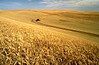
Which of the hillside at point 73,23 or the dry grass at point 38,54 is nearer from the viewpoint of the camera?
Result: the dry grass at point 38,54

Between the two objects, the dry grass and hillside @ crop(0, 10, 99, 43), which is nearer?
the dry grass

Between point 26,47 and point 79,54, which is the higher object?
point 26,47

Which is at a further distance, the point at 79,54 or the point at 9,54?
the point at 79,54

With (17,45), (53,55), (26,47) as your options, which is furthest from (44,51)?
(17,45)

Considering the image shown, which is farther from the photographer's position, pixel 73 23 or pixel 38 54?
pixel 73 23

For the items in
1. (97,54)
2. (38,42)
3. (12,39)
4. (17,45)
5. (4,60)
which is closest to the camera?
(4,60)

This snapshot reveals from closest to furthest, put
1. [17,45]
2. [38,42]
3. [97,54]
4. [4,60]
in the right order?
1. [4,60]
2. [17,45]
3. [38,42]
4. [97,54]

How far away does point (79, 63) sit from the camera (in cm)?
1256

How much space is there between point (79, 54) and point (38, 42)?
13.8 feet

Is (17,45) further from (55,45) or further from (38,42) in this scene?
(55,45)

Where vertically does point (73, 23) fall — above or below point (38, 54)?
below

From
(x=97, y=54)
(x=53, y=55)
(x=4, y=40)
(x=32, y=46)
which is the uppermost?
(x=4, y=40)

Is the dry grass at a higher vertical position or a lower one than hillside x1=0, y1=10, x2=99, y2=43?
higher

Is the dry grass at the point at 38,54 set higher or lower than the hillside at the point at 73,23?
higher
